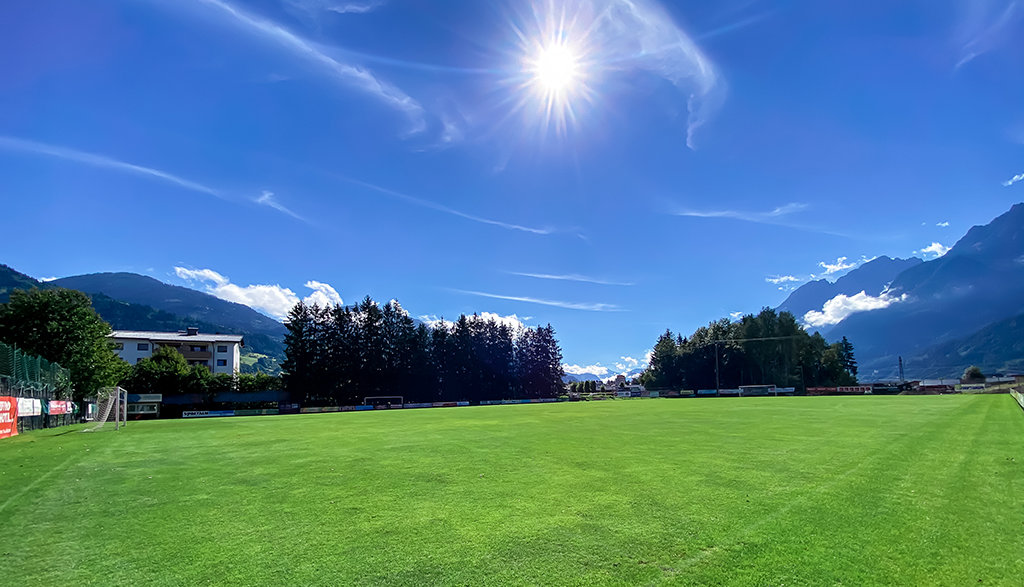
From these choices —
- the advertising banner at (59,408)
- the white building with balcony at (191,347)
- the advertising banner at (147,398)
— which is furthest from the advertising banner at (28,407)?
the white building with balcony at (191,347)

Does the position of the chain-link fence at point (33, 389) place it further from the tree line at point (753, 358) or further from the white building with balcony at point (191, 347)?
the tree line at point (753, 358)

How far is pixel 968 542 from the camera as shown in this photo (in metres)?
5.71

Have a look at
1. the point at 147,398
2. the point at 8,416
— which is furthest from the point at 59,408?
the point at 147,398

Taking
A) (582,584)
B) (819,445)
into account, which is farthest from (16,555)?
(819,445)

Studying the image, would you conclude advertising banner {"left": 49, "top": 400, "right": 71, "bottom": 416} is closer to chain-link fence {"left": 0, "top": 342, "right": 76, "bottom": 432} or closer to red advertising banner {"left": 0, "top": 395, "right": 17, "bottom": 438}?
chain-link fence {"left": 0, "top": 342, "right": 76, "bottom": 432}

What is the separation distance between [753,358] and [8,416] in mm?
102799

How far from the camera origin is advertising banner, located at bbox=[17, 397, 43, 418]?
2589cm

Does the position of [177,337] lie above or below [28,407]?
above

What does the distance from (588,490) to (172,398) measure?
80.0 metres

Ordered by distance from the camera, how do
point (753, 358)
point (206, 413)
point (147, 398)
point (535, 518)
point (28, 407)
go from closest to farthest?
point (535, 518) < point (28, 407) < point (147, 398) < point (206, 413) < point (753, 358)

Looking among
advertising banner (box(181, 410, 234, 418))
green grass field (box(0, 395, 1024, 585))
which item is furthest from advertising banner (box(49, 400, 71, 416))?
advertising banner (box(181, 410, 234, 418))

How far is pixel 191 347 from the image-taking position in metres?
105

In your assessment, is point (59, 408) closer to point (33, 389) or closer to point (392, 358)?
point (33, 389)

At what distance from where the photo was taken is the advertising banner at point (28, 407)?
25.9m
